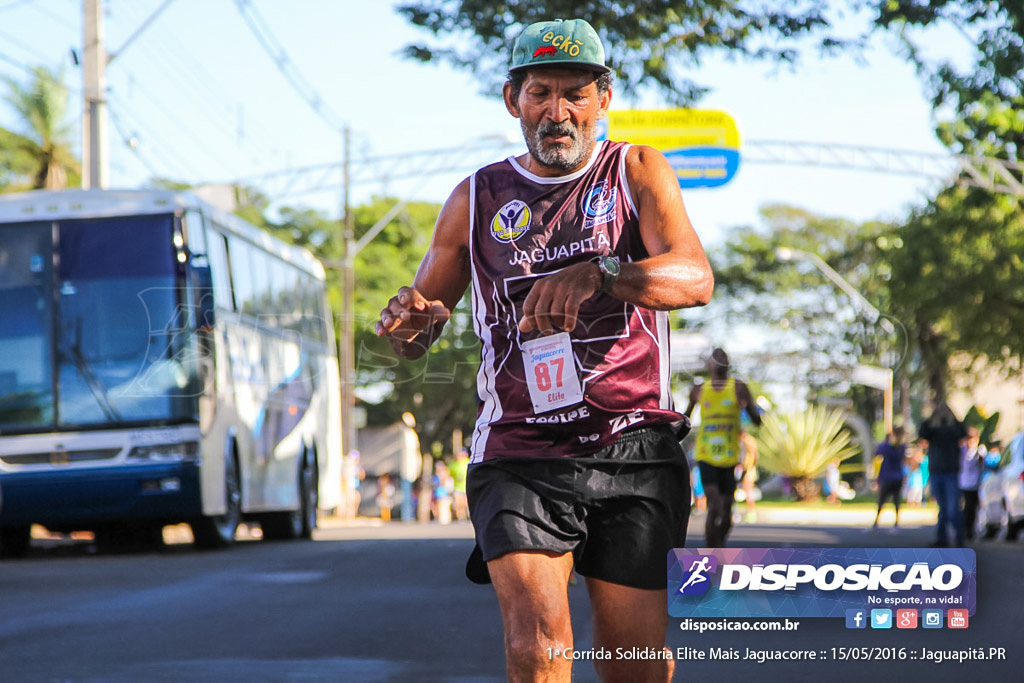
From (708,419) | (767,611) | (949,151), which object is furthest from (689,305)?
(949,151)

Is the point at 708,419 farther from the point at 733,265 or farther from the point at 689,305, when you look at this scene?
the point at 733,265

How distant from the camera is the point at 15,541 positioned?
16.6 metres

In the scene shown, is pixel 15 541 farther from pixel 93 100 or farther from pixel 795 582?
pixel 795 582

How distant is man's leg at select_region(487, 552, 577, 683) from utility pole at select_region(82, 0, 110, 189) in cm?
1679

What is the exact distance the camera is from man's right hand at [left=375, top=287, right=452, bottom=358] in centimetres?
372

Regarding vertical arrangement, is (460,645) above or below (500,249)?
below

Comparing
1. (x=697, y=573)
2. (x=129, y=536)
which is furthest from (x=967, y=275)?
(x=697, y=573)

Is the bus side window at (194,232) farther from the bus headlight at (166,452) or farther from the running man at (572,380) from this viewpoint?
the running man at (572,380)

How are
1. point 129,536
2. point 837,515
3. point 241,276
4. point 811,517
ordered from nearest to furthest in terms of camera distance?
point 241,276
point 129,536
point 811,517
point 837,515

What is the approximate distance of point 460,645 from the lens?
7918mm

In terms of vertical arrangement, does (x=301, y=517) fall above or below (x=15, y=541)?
below

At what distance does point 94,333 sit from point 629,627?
12.0 metres

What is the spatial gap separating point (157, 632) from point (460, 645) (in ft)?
5.91

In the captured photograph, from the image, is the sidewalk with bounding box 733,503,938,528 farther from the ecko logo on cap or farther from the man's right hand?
the man's right hand
